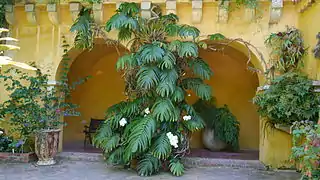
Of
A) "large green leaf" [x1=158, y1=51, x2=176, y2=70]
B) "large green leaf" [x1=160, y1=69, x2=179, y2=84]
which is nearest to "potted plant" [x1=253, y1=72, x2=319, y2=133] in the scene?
"large green leaf" [x1=160, y1=69, x2=179, y2=84]

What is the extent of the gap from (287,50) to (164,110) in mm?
2324

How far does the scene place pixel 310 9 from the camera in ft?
17.4

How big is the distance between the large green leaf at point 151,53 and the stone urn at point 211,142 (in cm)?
318

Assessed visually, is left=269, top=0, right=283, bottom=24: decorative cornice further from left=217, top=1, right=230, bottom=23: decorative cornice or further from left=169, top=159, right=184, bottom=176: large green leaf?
left=169, top=159, right=184, bottom=176: large green leaf

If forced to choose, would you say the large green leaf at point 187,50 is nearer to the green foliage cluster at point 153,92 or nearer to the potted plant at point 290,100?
the green foliage cluster at point 153,92

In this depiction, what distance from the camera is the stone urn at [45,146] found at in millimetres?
5848

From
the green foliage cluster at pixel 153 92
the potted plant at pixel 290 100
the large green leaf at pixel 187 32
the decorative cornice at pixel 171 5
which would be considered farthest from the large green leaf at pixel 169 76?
the potted plant at pixel 290 100

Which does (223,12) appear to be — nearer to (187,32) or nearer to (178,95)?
(187,32)

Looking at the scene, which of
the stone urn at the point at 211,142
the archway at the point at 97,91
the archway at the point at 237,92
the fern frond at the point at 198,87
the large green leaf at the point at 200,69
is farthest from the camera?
the archway at the point at 97,91

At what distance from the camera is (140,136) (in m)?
4.99

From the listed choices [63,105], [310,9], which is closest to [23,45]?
[63,105]

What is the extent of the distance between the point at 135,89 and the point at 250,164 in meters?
2.51

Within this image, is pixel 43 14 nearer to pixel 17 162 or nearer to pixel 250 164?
pixel 17 162

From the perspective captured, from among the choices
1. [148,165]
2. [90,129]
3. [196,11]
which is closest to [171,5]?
[196,11]
